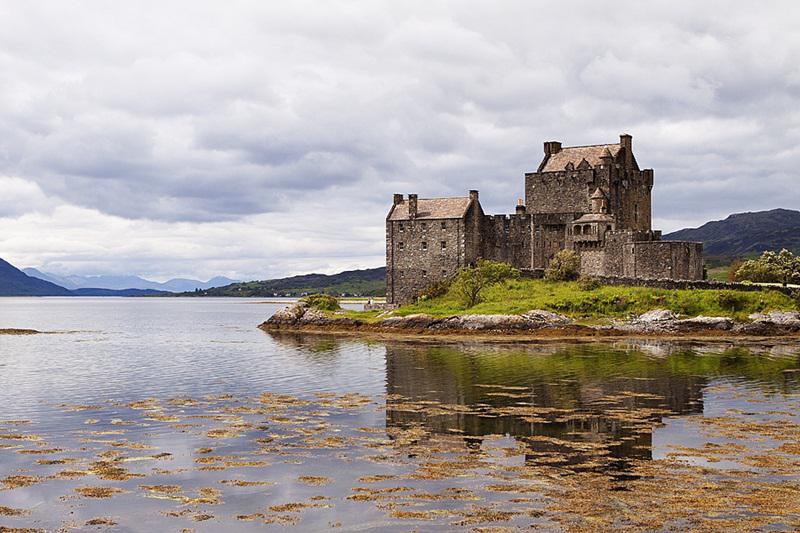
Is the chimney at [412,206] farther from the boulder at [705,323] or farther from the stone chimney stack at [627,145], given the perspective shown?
the boulder at [705,323]

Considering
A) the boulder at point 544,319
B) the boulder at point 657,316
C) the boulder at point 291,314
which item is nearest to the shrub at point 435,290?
the boulder at point 544,319

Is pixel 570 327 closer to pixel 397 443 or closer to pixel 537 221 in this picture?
pixel 537 221

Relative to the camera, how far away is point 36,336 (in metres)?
86.6

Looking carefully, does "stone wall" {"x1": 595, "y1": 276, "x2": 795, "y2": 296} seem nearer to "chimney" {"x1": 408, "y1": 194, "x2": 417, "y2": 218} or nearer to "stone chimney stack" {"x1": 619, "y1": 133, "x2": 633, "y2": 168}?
"stone chimney stack" {"x1": 619, "y1": 133, "x2": 633, "y2": 168}

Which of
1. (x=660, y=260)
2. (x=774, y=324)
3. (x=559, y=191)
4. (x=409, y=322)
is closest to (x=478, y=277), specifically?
(x=409, y=322)

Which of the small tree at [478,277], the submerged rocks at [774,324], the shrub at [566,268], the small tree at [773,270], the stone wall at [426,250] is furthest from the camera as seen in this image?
the stone wall at [426,250]

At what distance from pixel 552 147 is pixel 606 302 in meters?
24.8

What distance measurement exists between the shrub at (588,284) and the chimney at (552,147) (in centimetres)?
1921

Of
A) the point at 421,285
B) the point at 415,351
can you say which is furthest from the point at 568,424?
the point at 421,285

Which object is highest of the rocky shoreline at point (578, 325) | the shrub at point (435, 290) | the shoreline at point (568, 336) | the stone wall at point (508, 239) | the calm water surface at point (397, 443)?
the stone wall at point (508, 239)

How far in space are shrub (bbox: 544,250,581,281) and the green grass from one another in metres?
0.97

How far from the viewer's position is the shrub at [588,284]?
77.5 meters

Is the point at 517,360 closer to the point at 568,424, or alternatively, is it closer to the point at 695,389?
the point at 695,389

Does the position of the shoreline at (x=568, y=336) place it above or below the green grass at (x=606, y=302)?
below
